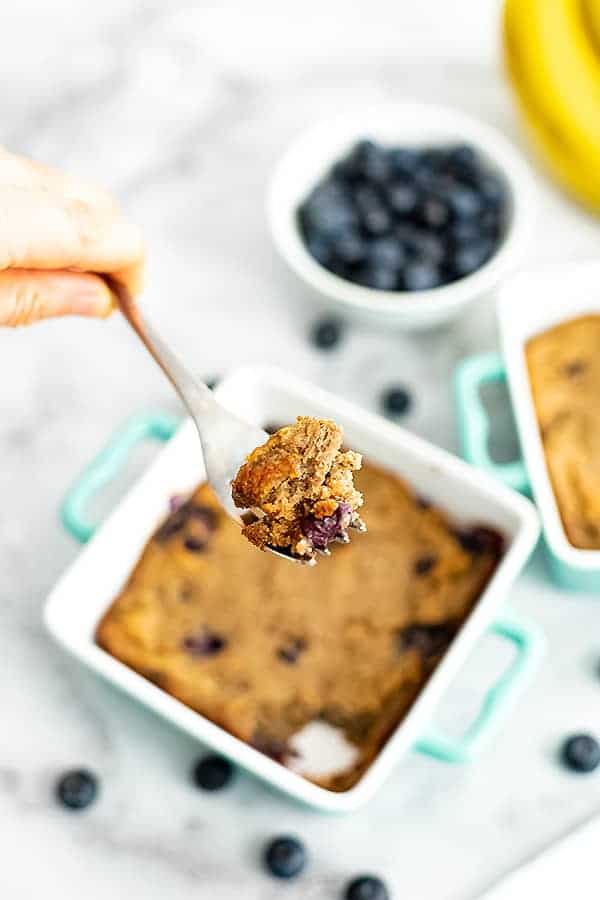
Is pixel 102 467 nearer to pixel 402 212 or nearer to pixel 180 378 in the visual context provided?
pixel 180 378

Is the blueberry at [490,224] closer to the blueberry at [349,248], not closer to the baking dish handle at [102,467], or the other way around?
the blueberry at [349,248]

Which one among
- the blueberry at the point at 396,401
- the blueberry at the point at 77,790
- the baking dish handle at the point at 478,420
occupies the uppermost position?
the baking dish handle at the point at 478,420

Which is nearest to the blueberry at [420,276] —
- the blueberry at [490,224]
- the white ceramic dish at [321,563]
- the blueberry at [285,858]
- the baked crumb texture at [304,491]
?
the blueberry at [490,224]

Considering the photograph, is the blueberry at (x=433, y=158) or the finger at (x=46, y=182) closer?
the finger at (x=46, y=182)

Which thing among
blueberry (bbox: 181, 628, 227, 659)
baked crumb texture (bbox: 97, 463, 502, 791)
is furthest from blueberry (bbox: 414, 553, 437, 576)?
blueberry (bbox: 181, 628, 227, 659)

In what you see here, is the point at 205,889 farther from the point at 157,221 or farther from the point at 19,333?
the point at 157,221

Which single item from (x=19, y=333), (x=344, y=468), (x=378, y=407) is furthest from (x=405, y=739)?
(x=19, y=333)
